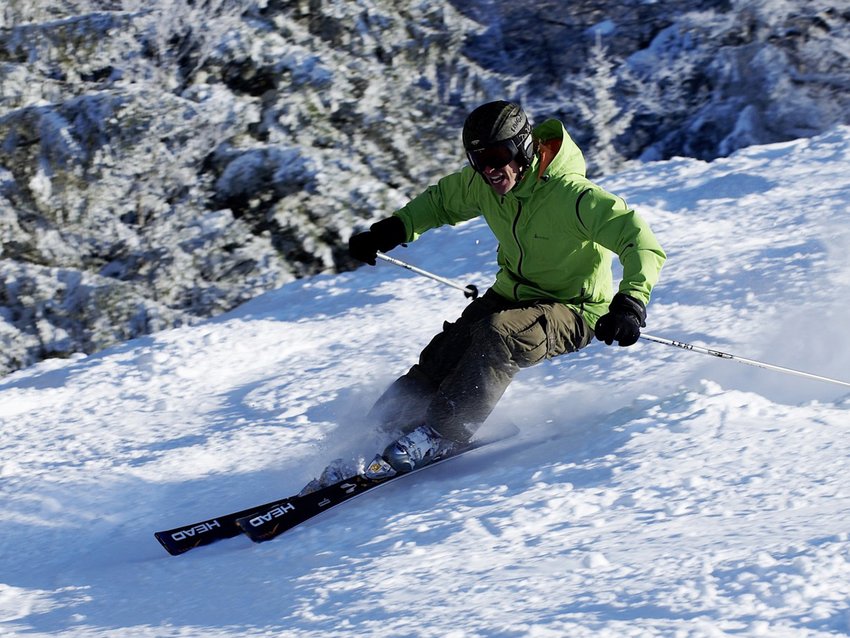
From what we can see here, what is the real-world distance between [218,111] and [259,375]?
5027mm

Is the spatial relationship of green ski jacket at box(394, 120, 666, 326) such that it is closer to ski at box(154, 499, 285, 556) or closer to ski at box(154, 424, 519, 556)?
ski at box(154, 424, 519, 556)

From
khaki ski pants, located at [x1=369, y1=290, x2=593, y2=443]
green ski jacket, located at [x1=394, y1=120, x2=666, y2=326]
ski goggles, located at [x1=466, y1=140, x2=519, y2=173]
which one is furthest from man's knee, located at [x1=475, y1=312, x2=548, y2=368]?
ski goggles, located at [x1=466, y1=140, x2=519, y2=173]

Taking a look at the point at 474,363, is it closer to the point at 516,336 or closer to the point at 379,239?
the point at 516,336

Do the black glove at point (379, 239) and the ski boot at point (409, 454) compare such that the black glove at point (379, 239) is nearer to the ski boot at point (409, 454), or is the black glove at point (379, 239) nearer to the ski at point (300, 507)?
the ski boot at point (409, 454)

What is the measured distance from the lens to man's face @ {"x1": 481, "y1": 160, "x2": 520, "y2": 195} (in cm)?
363

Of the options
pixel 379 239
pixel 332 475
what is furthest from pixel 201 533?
pixel 379 239

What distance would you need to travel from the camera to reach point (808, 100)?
1223 centimetres

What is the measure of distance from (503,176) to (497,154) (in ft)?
0.32

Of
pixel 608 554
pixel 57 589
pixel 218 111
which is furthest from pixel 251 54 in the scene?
pixel 608 554

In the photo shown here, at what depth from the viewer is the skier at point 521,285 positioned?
3.49 meters

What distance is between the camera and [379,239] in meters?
4.34

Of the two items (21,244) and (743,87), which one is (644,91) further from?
(21,244)

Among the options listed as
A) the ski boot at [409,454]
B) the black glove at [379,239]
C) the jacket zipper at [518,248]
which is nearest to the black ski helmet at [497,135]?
the jacket zipper at [518,248]

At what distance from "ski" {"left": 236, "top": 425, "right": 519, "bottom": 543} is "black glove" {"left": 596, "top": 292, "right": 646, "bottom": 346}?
2.79 ft
